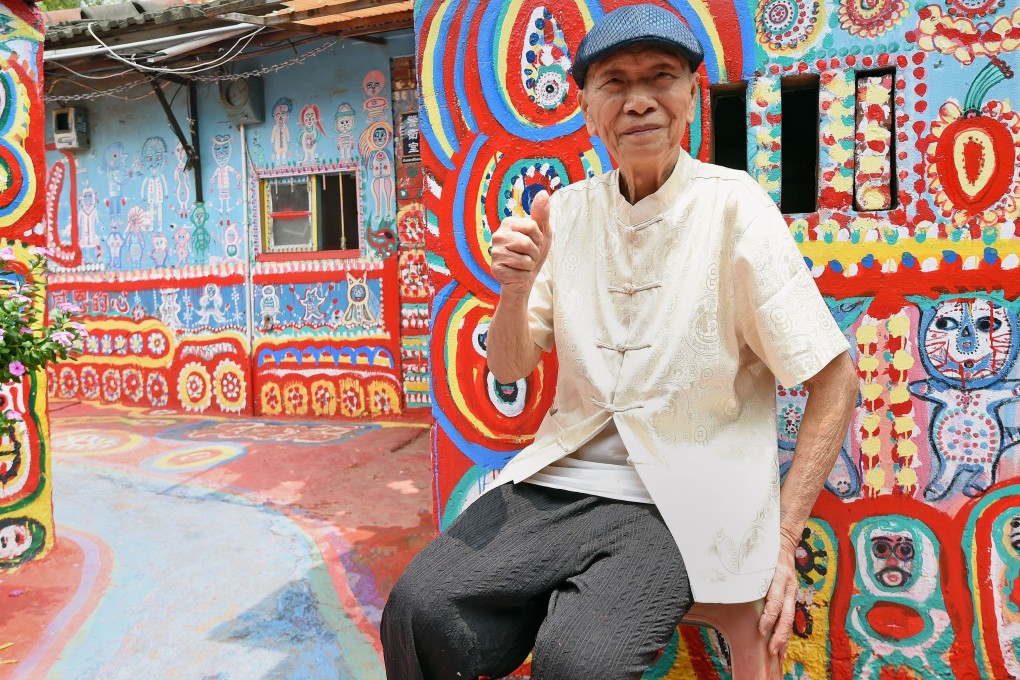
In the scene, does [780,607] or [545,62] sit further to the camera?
[545,62]

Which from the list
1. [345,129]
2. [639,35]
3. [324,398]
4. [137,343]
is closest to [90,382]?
[137,343]

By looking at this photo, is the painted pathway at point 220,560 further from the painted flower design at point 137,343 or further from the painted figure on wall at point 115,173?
the painted figure on wall at point 115,173

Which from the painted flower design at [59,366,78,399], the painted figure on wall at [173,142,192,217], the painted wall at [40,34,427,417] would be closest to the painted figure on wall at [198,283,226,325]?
the painted wall at [40,34,427,417]

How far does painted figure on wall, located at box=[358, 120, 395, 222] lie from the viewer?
22.4ft

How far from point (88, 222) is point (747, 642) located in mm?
Answer: 8574

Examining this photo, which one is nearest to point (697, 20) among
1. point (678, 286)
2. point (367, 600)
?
point (678, 286)

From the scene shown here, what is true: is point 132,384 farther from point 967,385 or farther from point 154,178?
point 967,385

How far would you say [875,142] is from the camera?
1991mm

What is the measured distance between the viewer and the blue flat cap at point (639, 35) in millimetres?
1518

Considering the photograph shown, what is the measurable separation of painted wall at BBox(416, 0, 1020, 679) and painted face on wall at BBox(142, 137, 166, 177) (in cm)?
676

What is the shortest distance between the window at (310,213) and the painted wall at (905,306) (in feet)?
17.1

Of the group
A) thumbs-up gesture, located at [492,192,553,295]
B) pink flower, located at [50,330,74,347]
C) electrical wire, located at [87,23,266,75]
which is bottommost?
pink flower, located at [50,330,74,347]

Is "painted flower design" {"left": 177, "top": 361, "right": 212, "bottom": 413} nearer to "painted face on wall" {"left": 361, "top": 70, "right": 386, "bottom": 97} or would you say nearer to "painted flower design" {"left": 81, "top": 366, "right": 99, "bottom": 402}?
"painted flower design" {"left": 81, "top": 366, "right": 99, "bottom": 402}

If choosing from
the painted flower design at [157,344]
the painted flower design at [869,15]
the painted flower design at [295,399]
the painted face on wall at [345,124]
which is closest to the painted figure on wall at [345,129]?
the painted face on wall at [345,124]
